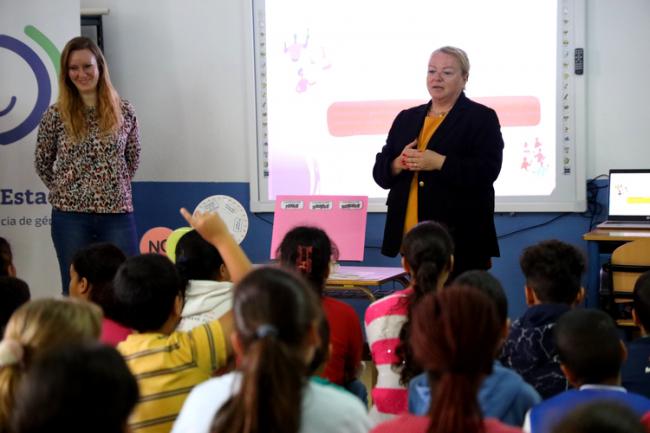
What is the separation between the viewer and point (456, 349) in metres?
1.38

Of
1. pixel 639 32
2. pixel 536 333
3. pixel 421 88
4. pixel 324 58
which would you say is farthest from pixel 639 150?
pixel 536 333

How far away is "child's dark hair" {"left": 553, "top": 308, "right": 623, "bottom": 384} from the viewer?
6.01 ft

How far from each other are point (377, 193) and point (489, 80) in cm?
89

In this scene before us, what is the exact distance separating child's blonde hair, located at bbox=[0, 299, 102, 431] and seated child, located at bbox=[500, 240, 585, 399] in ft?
3.82

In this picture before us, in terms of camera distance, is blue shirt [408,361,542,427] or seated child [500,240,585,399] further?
seated child [500,240,585,399]

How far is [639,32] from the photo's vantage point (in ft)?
14.7

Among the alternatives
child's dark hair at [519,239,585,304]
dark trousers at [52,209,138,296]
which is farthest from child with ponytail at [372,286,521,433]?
dark trousers at [52,209,138,296]

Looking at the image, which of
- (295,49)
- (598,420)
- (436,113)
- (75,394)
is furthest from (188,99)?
(598,420)

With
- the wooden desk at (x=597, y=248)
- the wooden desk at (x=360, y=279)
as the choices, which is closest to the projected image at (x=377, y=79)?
the wooden desk at (x=597, y=248)

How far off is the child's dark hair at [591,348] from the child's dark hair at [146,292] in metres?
0.91

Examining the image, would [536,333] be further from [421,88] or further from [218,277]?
[421,88]

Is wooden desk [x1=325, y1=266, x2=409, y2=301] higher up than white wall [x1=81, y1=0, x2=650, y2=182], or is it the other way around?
white wall [x1=81, y1=0, x2=650, y2=182]

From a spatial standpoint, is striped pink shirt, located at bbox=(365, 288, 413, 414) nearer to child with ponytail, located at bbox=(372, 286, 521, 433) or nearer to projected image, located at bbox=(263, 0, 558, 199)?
child with ponytail, located at bbox=(372, 286, 521, 433)

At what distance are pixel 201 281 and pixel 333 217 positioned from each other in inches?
80.6
